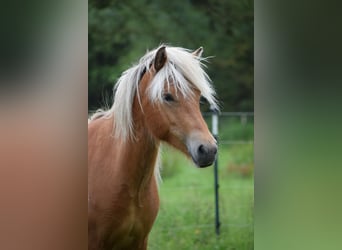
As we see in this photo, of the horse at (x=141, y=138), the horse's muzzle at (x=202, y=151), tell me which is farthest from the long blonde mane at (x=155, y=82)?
the horse's muzzle at (x=202, y=151)

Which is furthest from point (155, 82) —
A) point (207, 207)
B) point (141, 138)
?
point (207, 207)

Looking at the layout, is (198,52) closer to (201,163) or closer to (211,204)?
(201,163)

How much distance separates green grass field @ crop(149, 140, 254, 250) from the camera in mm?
1520

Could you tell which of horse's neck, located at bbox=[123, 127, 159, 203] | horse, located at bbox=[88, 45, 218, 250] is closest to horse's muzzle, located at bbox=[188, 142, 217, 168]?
horse, located at bbox=[88, 45, 218, 250]

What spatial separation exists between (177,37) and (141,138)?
13.5 inches

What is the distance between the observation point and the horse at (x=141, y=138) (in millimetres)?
1363

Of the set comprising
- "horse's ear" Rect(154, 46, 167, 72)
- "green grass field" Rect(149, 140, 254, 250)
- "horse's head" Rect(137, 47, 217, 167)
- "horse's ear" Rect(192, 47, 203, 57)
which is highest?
"horse's ear" Rect(192, 47, 203, 57)

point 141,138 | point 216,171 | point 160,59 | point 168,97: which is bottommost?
point 216,171

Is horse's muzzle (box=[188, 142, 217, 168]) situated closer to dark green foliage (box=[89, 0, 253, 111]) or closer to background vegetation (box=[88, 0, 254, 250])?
background vegetation (box=[88, 0, 254, 250])

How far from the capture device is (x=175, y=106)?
4.47 ft

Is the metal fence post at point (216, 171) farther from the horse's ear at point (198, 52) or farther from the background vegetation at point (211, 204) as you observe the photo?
the horse's ear at point (198, 52)
